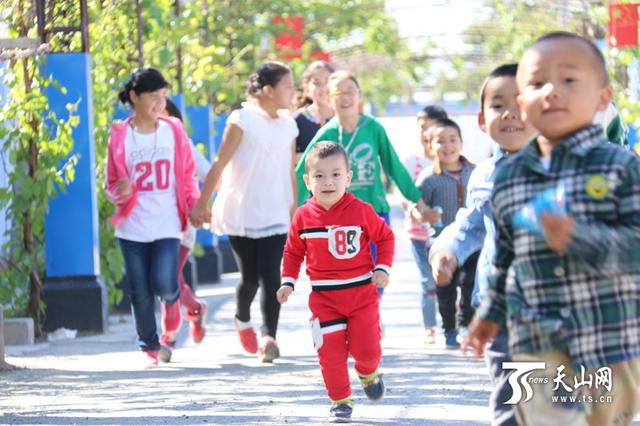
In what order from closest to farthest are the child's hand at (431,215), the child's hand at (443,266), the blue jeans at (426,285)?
the child's hand at (443,266)
the child's hand at (431,215)
the blue jeans at (426,285)

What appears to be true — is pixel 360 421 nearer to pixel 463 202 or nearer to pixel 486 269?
pixel 486 269

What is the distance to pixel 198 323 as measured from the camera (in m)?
10.4

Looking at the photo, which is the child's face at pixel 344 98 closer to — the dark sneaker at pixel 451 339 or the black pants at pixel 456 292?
the black pants at pixel 456 292

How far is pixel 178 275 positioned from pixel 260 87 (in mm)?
1372

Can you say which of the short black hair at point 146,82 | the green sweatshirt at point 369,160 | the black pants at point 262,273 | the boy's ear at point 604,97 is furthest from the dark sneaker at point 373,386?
the boy's ear at point 604,97

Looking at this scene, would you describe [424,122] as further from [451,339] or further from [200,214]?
[200,214]

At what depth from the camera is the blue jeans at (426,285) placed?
10547 millimetres

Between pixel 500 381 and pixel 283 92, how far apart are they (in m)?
5.09

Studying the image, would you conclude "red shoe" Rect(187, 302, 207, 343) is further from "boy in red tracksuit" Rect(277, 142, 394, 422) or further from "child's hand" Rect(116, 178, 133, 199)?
"boy in red tracksuit" Rect(277, 142, 394, 422)

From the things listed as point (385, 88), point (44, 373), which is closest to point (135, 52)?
point (44, 373)

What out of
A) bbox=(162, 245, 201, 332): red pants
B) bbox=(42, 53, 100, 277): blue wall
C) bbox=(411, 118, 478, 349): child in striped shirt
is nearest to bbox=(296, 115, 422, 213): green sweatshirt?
bbox=(411, 118, 478, 349): child in striped shirt

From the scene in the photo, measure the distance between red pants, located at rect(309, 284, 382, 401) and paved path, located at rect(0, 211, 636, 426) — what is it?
10.9 inches

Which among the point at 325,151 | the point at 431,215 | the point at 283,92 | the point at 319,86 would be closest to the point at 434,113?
the point at 319,86

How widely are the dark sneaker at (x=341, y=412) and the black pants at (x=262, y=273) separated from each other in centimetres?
246
